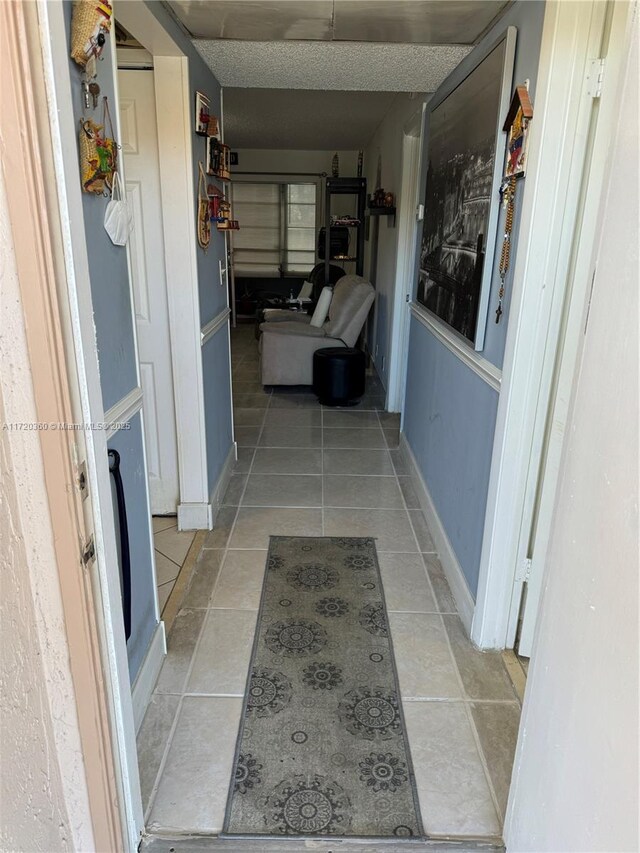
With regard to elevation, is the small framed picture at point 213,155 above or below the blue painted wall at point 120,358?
above

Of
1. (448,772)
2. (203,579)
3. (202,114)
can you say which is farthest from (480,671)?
(202,114)

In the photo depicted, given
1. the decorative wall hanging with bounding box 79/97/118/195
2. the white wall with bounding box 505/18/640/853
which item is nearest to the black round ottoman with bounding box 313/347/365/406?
the decorative wall hanging with bounding box 79/97/118/195

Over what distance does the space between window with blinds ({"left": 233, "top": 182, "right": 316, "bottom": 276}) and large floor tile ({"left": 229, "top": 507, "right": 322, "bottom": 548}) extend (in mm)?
6513

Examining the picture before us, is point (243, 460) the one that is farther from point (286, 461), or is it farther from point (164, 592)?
point (164, 592)

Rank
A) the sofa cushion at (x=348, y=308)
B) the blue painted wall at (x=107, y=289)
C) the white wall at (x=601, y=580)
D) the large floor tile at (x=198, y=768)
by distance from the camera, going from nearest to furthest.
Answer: the white wall at (x=601, y=580), the blue painted wall at (x=107, y=289), the large floor tile at (x=198, y=768), the sofa cushion at (x=348, y=308)

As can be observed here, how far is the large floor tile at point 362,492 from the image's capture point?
318 cm

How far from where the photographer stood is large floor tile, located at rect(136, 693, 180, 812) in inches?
60.6

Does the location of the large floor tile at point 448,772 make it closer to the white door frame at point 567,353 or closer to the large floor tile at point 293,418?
the white door frame at point 567,353

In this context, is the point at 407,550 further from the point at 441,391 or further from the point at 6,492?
the point at 6,492

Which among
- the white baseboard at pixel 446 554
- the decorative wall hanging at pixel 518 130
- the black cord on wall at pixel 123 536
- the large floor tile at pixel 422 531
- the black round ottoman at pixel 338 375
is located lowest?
the large floor tile at pixel 422 531

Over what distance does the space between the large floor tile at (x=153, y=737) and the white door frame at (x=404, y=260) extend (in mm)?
2789

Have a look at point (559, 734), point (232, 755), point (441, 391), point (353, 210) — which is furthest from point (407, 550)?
point (353, 210)

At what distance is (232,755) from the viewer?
Answer: 1.62m

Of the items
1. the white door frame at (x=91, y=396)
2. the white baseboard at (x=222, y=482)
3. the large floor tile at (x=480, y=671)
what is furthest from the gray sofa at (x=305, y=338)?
the white door frame at (x=91, y=396)
